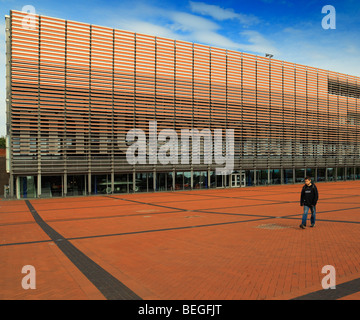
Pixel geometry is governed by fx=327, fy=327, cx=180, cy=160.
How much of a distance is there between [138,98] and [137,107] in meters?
0.90

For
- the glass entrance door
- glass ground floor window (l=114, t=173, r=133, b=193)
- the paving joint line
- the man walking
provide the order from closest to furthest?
the paving joint line < the man walking < glass ground floor window (l=114, t=173, r=133, b=193) < the glass entrance door

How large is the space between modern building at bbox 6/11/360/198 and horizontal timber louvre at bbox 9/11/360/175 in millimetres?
95

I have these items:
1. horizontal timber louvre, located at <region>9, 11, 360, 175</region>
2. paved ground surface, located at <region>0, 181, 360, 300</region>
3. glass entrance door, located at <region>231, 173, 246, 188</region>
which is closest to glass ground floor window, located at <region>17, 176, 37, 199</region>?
horizontal timber louvre, located at <region>9, 11, 360, 175</region>

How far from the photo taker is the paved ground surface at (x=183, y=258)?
5949 mm

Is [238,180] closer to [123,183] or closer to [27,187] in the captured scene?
[123,183]

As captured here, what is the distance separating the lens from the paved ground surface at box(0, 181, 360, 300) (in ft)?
19.5

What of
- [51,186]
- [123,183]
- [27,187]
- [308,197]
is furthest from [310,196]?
[27,187]

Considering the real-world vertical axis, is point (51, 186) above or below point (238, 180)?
above

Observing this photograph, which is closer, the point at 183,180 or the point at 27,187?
the point at 27,187

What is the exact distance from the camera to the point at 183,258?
8.14 meters

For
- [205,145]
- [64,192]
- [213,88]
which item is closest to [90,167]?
[64,192]

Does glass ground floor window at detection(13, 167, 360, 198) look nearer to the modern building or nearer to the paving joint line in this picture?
the modern building

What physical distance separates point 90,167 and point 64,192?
10.5ft

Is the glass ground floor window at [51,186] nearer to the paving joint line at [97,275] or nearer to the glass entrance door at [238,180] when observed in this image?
the glass entrance door at [238,180]
